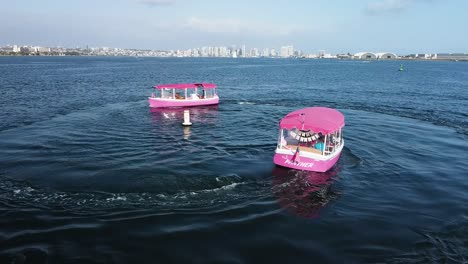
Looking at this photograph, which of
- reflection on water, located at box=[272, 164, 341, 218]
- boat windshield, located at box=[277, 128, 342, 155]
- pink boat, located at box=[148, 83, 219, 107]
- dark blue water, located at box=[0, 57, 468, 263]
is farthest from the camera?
pink boat, located at box=[148, 83, 219, 107]

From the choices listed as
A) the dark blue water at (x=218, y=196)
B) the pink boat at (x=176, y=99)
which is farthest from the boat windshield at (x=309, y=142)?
the pink boat at (x=176, y=99)

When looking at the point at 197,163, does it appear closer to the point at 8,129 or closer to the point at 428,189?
the point at 428,189

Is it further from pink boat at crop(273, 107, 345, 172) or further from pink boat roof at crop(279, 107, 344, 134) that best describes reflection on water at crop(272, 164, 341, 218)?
pink boat roof at crop(279, 107, 344, 134)

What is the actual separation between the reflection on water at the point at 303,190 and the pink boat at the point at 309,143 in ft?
1.75

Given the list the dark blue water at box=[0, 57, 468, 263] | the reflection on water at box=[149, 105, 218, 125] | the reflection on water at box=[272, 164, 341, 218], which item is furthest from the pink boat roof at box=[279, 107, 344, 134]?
the reflection on water at box=[149, 105, 218, 125]

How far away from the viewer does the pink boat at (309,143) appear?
25.8 meters

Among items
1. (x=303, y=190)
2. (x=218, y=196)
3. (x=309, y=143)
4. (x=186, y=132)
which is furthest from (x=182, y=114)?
(x=303, y=190)

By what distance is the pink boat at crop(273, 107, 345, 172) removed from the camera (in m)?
25.8

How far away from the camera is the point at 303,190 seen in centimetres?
2333

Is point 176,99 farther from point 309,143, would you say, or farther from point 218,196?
point 218,196

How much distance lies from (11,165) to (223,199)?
16.6 metres

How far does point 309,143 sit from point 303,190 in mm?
5419

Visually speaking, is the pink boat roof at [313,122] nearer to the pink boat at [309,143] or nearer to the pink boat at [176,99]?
the pink boat at [309,143]

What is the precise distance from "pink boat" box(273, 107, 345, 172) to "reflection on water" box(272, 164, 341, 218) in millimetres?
534
